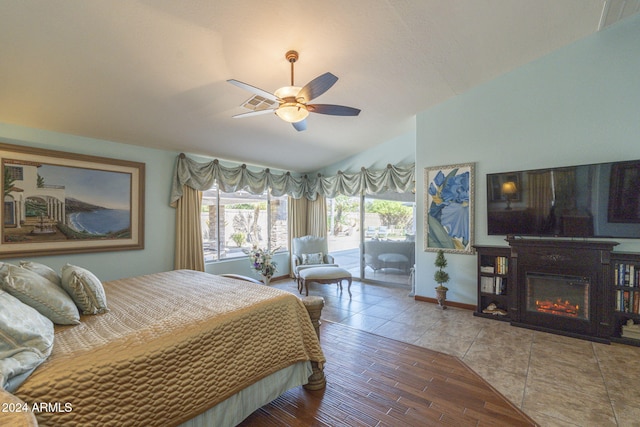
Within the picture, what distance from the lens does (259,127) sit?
13.3 ft

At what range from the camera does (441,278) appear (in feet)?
13.2

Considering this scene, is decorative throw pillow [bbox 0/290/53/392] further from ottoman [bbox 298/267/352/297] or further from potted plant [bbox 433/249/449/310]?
potted plant [bbox 433/249/449/310]

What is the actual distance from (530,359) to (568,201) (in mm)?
1882


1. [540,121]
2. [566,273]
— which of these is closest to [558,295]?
A: [566,273]

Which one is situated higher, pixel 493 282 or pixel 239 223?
pixel 239 223

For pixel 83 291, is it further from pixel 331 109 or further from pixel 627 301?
pixel 627 301

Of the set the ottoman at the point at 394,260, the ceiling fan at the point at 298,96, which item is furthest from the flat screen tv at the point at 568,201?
the ceiling fan at the point at 298,96

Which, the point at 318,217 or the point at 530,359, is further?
the point at 318,217

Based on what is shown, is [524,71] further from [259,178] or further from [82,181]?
[82,181]

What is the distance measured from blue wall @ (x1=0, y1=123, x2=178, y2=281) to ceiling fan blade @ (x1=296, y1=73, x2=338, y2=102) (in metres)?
3.10

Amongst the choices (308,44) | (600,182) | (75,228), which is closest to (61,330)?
(75,228)

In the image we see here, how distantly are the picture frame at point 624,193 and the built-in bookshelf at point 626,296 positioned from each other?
0.40 meters

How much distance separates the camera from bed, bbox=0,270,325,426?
1.15 metres

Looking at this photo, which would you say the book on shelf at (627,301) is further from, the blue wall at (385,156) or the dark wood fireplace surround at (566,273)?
the blue wall at (385,156)
